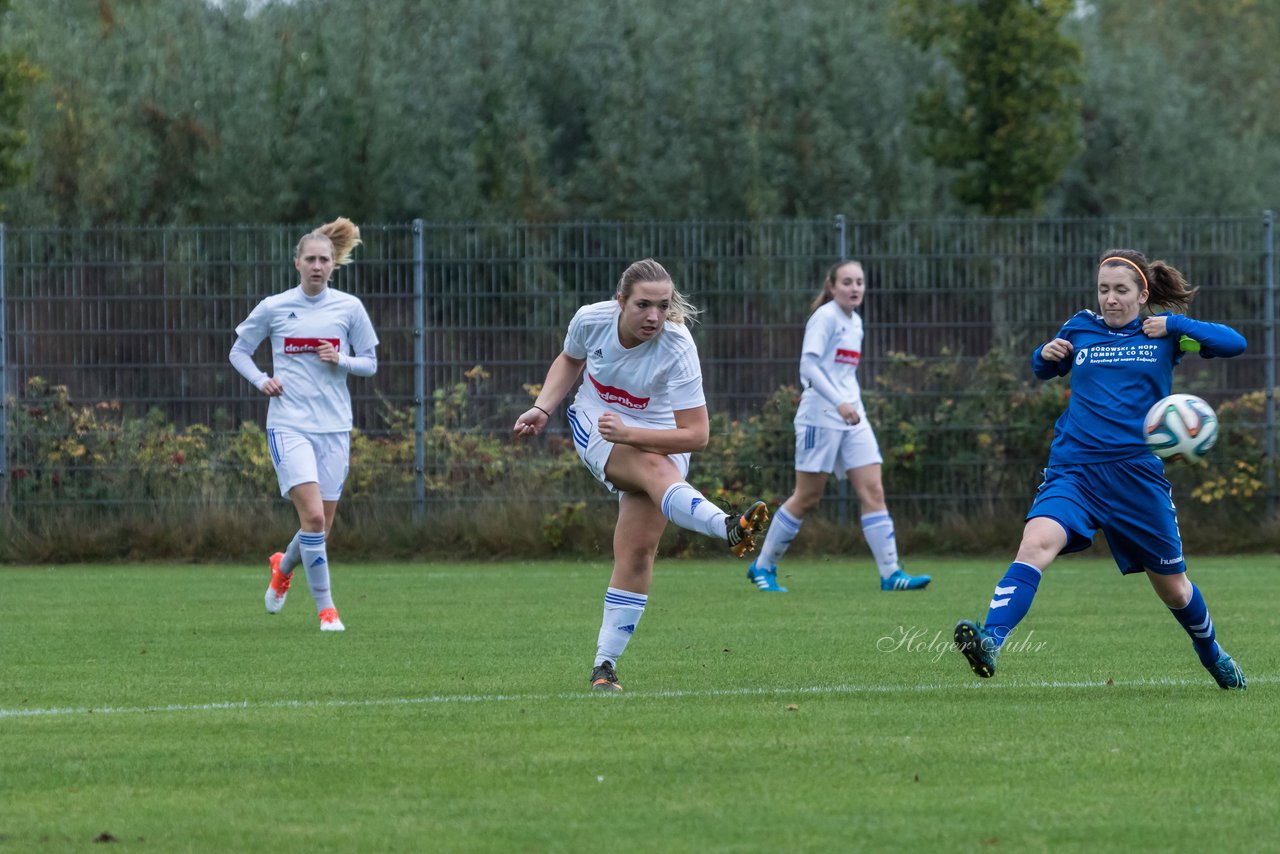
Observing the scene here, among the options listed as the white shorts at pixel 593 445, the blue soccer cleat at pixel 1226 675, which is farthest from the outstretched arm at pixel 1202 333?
the white shorts at pixel 593 445

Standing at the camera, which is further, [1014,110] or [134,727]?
[1014,110]

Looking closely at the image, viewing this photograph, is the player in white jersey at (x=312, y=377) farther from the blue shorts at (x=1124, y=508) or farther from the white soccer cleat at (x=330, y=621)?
the blue shorts at (x=1124, y=508)

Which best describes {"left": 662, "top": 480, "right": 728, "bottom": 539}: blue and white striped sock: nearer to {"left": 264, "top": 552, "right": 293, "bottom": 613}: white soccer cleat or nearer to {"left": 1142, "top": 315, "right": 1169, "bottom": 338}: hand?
{"left": 1142, "top": 315, "right": 1169, "bottom": 338}: hand

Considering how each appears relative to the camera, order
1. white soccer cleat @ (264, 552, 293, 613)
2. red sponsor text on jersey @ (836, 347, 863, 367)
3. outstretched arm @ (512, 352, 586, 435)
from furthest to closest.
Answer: red sponsor text on jersey @ (836, 347, 863, 367) → white soccer cleat @ (264, 552, 293, 613) → outstretched arm @ (512, 352, 586, 435)

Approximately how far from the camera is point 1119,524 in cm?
751

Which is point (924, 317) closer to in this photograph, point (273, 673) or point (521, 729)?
point (273, 673)

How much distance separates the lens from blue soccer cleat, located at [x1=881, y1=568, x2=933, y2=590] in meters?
13.5

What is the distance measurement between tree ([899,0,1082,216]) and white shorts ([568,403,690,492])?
18272 millimetres

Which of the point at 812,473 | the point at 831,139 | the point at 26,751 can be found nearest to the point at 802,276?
the point at 812,473

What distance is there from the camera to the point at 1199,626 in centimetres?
766

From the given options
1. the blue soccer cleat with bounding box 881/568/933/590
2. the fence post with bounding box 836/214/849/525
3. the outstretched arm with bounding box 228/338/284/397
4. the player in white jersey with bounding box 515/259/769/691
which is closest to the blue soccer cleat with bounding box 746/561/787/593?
the blue soccer cleat with bounding box 881/568/933/590

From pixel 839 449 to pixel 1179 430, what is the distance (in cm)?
675

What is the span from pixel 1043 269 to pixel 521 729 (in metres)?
11.5

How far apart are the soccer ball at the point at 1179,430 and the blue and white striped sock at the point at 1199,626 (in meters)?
0.57
